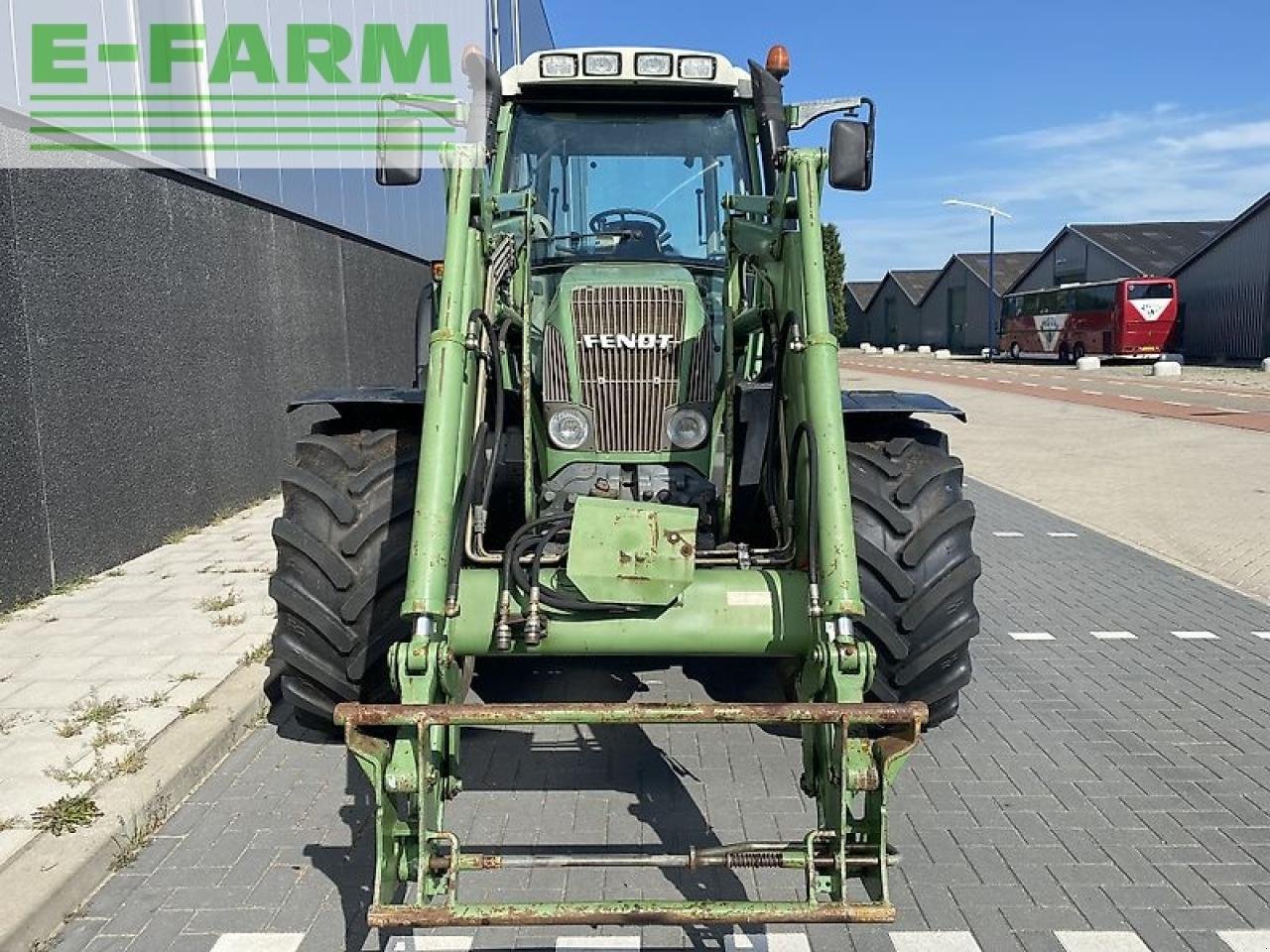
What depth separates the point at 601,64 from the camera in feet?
14.9

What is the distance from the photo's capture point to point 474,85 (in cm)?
467

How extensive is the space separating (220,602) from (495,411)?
10.1 feet

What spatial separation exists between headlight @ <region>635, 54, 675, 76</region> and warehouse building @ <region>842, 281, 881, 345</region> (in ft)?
248

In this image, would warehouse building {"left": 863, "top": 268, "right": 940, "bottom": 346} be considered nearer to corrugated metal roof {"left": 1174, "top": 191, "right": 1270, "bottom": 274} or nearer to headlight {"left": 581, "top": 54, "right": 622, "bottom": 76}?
corrugated metal roof {"left": 1174, "top": 191, "right": 1270, "bottom": 274}

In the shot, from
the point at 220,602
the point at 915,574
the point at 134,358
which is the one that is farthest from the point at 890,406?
the point at 134,358

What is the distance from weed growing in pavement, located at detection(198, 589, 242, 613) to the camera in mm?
6188

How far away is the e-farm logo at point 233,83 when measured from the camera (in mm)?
6680

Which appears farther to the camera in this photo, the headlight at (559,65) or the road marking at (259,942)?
the headlight at (559,65)

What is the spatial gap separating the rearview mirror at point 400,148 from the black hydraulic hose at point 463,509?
1065 mm

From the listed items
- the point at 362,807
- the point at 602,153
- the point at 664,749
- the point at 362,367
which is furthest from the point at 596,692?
the point at 362,367

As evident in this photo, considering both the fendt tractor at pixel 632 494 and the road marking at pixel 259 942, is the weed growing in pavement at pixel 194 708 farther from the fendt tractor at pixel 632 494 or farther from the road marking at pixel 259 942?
the road marking at pixel 259 942

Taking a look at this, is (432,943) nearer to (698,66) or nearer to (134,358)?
(698,66)

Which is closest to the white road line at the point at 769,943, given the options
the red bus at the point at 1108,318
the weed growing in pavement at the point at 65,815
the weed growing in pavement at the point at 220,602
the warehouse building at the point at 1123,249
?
the weed growing in pavement at the point at 65,815

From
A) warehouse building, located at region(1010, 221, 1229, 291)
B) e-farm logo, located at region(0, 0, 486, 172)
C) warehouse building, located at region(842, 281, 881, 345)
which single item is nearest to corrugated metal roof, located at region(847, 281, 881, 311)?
warehouse building, located at region(842, 281, 881, 345)
